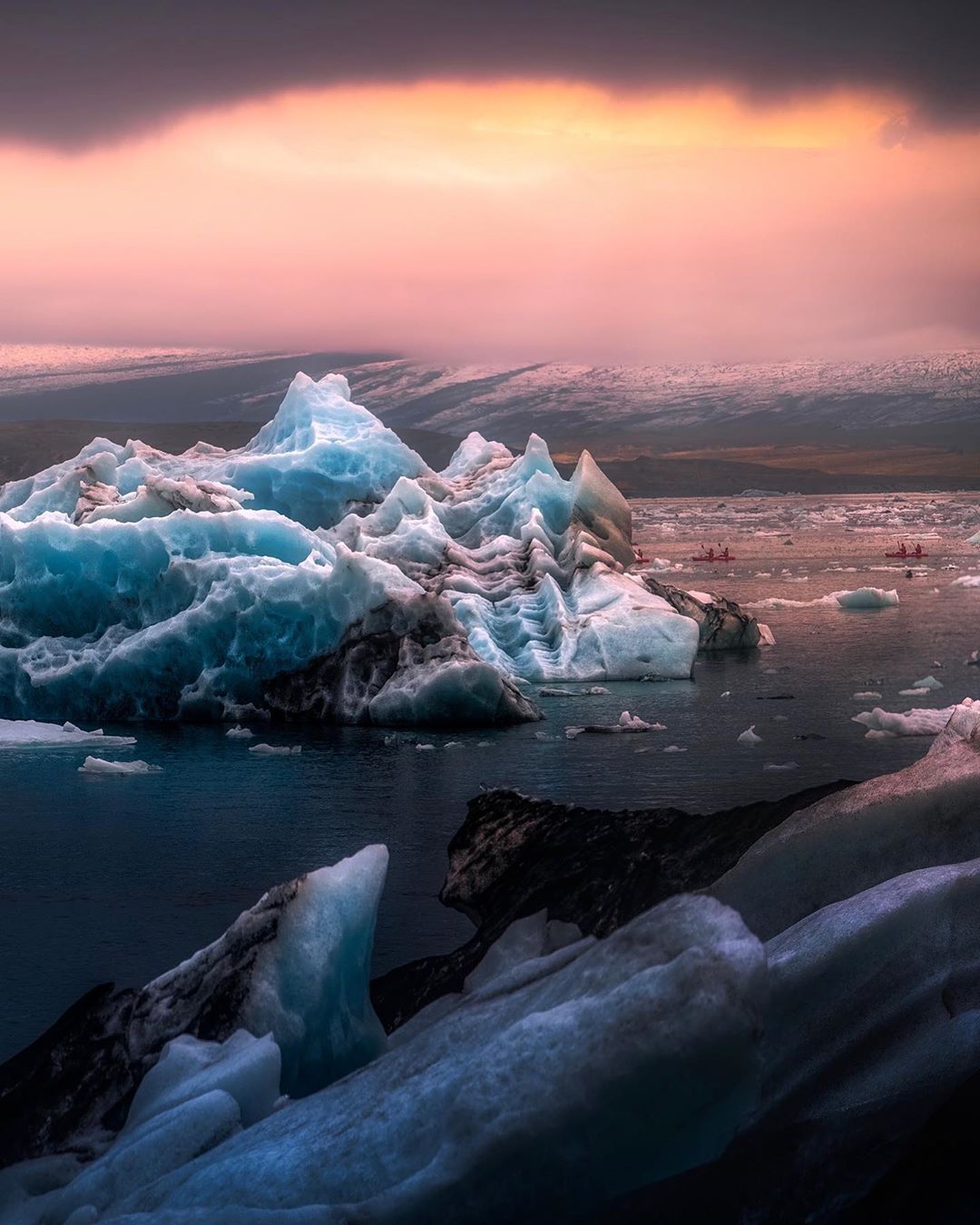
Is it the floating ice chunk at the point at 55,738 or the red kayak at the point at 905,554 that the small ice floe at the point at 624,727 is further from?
the red kayak at the point at 905,554

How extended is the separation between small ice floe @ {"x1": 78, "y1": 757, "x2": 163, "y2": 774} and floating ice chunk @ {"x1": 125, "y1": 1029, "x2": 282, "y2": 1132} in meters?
6.46

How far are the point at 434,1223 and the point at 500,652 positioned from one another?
12.1 m

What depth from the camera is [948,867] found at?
386cm

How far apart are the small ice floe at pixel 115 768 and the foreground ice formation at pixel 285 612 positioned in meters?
2.31

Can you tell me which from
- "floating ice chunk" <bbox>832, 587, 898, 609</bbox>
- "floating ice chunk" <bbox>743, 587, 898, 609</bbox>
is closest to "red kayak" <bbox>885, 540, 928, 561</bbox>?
"floating ice chunk" <bbox>743, 587, 898, 609</bbox>

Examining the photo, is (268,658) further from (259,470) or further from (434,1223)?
(434,1223)

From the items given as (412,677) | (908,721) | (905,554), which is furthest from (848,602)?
(905,554)

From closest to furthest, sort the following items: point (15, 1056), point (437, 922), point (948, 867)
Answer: point (948, 867) < point (15, 1056) < point (437, 922)

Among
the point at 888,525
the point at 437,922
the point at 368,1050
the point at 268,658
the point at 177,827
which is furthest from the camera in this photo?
the point at 888,525

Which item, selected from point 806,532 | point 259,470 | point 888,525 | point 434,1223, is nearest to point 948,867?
point 434,1223

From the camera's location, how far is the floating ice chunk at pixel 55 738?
12156 mm

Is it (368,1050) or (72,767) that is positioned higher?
(368,1050)

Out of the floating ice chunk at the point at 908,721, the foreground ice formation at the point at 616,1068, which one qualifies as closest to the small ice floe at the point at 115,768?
the floating ice chunk at the point at 908,721

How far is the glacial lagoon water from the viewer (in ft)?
22.8
